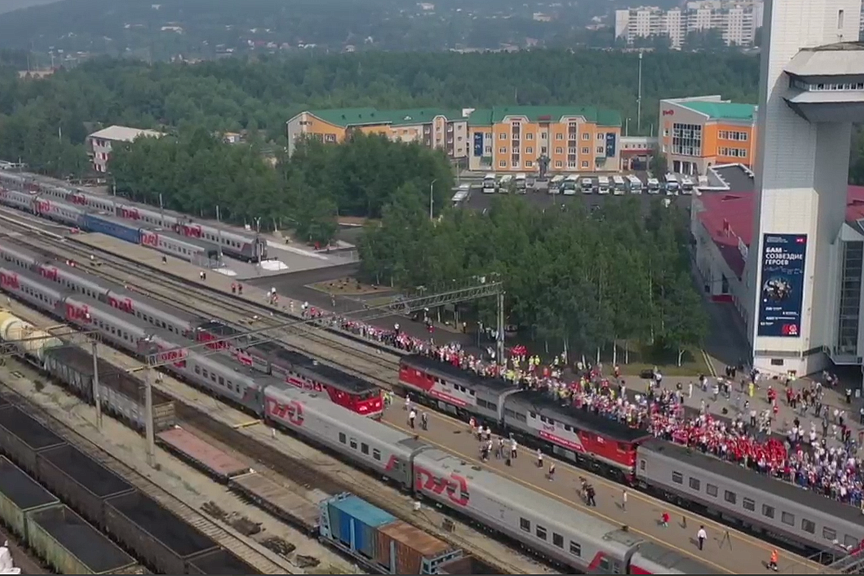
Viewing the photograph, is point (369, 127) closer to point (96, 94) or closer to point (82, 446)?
point (96, 94)

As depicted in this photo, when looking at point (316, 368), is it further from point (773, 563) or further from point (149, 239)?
point (149, 239)

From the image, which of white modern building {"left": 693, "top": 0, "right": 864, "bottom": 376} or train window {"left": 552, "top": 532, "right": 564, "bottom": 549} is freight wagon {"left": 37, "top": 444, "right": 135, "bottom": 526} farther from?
white modern building {"left": 693, "top": 0, "right": 864, "bottom": 376}

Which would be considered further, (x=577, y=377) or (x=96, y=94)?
(x=96, y=94)

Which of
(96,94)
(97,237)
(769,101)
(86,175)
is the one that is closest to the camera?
(769,101)

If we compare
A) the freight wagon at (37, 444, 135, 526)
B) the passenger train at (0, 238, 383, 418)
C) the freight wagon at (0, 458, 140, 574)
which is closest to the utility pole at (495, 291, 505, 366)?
the passenger train at (0, 238, 383, 418)

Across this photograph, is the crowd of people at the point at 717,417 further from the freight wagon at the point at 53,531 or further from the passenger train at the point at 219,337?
the freight wagon at the point at 53,531

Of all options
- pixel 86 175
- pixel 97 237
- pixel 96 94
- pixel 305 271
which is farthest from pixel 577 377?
→ pixel 96 94

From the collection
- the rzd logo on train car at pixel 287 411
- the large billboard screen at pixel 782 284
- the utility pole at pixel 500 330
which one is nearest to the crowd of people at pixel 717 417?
the utility pole at pixel 500 330
